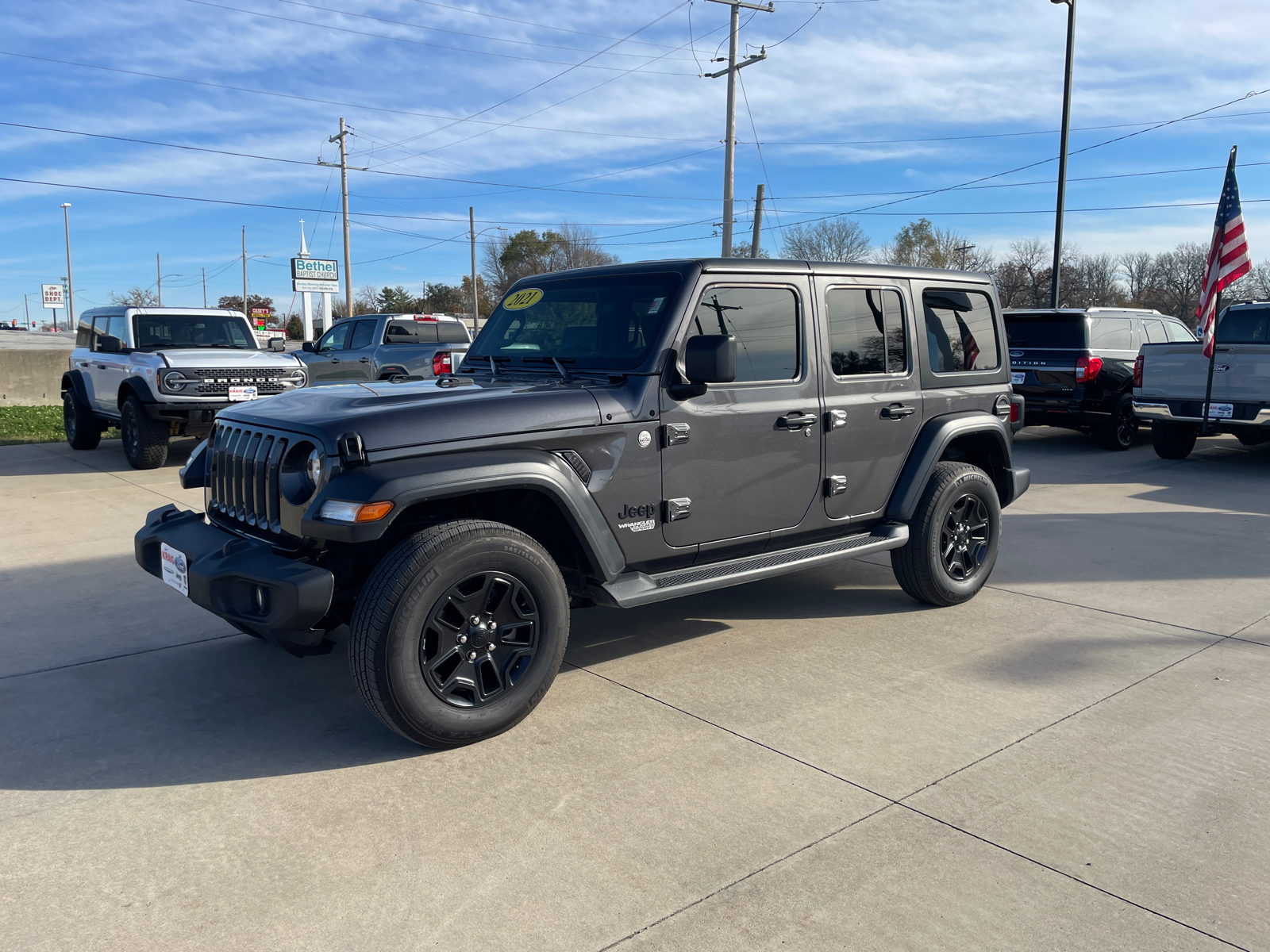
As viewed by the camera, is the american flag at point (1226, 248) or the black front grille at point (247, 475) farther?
the american flag at point (1226, 248)

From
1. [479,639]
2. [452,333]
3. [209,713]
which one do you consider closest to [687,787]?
[479,639]

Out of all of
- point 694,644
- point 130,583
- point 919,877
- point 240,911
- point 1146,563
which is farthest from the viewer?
point 1146,563

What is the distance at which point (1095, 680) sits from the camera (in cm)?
434

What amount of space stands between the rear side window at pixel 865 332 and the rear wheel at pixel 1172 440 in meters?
7.99

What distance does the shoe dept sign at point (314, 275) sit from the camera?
155 ft

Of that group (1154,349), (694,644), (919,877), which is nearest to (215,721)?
(694,644)

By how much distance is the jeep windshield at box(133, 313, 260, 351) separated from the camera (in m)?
11.3

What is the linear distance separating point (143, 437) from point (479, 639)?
837 cm

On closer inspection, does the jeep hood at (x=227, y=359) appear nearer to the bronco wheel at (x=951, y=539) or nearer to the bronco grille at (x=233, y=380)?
the bronco grille at (x=233, y=380)

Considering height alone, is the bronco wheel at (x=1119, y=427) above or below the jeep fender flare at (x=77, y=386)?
below

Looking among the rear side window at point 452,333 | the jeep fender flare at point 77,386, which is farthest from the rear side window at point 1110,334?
the jeep fender flare at point 77,386

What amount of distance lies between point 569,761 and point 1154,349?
10.3m

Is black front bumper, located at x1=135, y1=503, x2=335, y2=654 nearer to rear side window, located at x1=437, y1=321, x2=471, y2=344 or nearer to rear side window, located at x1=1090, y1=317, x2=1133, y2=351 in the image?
rear side window, located at x1=437, y1=321, x2=471, y2=344

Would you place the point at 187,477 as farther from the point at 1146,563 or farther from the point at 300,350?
the point at 300,350
